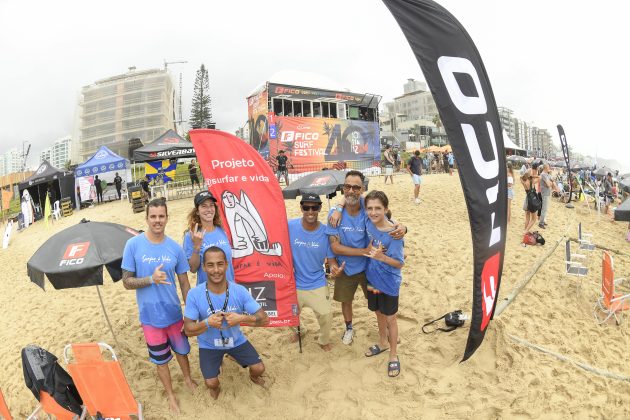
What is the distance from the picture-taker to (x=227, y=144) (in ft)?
12.5

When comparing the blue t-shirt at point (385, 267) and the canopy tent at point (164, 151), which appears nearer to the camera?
the blue t-shirt at point (385, 267)

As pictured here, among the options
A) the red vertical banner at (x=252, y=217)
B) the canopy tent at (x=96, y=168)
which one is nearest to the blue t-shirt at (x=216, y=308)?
the red vertical banner at (x=252, y=217)

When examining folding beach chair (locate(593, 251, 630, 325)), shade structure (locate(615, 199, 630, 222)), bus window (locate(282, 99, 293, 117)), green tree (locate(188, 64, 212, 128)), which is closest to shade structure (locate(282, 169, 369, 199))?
folding beach chair (locate(593, 251, 630, 325))

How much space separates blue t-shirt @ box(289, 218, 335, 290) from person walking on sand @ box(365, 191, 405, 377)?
1.70ft

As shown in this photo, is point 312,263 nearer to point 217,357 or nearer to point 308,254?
point 308,254

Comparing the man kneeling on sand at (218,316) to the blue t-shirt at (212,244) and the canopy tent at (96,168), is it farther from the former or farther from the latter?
the canopy tent at (96,168)

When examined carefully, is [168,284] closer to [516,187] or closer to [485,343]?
[485,343]

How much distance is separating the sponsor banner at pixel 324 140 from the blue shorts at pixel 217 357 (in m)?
17.2

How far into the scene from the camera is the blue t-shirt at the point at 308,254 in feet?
12.3

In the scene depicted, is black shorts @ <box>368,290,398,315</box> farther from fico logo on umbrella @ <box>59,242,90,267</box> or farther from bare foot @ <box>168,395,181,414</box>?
fico logo on umbrella @ <box>59,242,90,267</box>

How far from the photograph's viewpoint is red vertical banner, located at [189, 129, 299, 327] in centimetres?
378

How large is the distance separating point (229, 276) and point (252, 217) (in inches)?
27.8

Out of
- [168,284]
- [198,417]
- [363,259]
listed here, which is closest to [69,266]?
[168,284]

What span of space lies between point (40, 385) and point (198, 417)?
1.36 m
